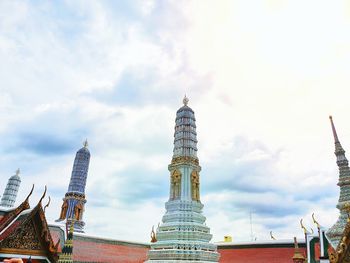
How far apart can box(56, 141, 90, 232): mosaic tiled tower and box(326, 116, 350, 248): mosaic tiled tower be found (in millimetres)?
27881

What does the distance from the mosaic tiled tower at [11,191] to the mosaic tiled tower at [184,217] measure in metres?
35.3

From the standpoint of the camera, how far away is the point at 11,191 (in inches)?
1737

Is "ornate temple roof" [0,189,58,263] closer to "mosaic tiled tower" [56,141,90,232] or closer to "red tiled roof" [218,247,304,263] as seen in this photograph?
"red tiled roof" [218,247,304,263]

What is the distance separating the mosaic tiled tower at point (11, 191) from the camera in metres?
43.0

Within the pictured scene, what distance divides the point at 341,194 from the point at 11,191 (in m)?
45.9

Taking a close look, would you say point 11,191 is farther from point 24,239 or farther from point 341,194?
point 341,194

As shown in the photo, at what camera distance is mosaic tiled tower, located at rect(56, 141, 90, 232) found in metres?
35.2

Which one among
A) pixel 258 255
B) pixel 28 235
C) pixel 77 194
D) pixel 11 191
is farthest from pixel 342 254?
pixel 11 191

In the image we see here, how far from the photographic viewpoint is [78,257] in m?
18.5

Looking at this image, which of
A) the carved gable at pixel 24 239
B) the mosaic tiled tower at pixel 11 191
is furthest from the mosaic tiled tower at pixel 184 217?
the mosaic tiled tower at pixel 11 191

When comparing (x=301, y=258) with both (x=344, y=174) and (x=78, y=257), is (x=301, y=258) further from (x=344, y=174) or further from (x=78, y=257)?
(x=78, y=257)

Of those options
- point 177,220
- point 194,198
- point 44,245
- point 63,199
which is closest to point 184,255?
point 177,220

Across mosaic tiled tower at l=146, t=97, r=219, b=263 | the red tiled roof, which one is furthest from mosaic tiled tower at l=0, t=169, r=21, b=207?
the red tiled roof

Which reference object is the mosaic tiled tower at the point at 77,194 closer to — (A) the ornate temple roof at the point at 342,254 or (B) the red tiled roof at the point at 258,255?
(B) the red tiled roof at the point at 258,255
